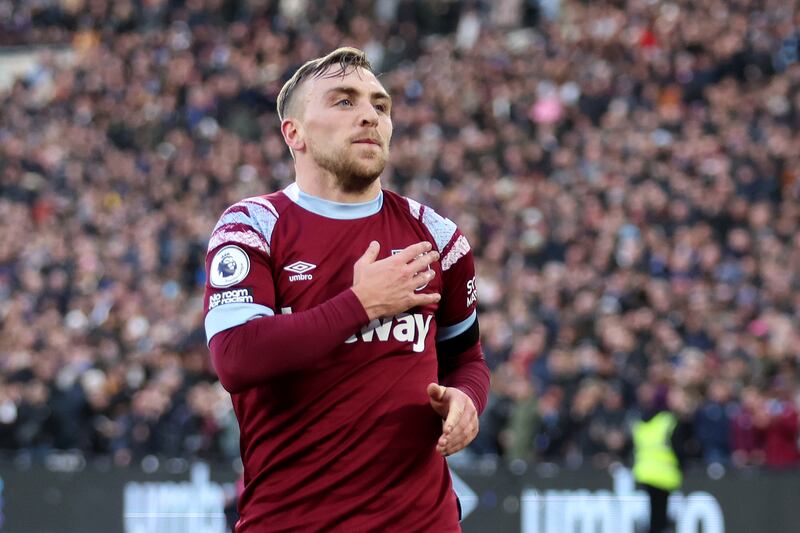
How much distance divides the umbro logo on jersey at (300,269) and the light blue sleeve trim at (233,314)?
15cm

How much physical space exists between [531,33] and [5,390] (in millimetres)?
9815

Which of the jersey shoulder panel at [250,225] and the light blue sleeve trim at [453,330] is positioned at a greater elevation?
the jersey shoulder panel at [250,225]

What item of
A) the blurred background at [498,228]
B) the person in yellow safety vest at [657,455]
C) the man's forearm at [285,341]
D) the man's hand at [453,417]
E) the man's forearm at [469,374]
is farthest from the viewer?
the blurred background at [498,228]

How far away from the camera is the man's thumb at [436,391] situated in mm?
4211

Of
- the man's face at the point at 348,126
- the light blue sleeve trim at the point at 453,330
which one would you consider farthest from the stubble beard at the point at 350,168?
the light blue sleeve trim at the point at 453,330

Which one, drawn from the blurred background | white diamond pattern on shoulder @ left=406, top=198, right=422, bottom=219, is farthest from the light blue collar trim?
the blurred background

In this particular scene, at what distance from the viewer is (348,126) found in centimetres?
443

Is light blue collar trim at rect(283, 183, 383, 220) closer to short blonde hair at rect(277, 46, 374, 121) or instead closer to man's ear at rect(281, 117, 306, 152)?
man's ear at rect(281, 117, 306, 152)

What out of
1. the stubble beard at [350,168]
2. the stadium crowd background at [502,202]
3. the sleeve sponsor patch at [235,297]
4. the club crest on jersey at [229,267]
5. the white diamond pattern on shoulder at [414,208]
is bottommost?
the sleeve sponsor patch at [235,297]

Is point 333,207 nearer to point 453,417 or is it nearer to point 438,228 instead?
point 438,228

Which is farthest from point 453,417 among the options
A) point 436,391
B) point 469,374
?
point 469,374

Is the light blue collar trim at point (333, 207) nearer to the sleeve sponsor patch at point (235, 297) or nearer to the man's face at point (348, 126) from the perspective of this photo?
the man's face at point (348, 126)

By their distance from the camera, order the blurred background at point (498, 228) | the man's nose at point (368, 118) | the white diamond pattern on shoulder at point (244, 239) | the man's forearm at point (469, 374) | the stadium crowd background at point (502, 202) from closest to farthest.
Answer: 1. the white diamond pattern on shoulder at point (244, 239)
2. the man's nose at point (368, 118)
3. the man's forearm at point (469, 374)
4. the blurred background at point (498, 228)
5. the stadium crowd background at point (502, 202)

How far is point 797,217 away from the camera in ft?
54.0
